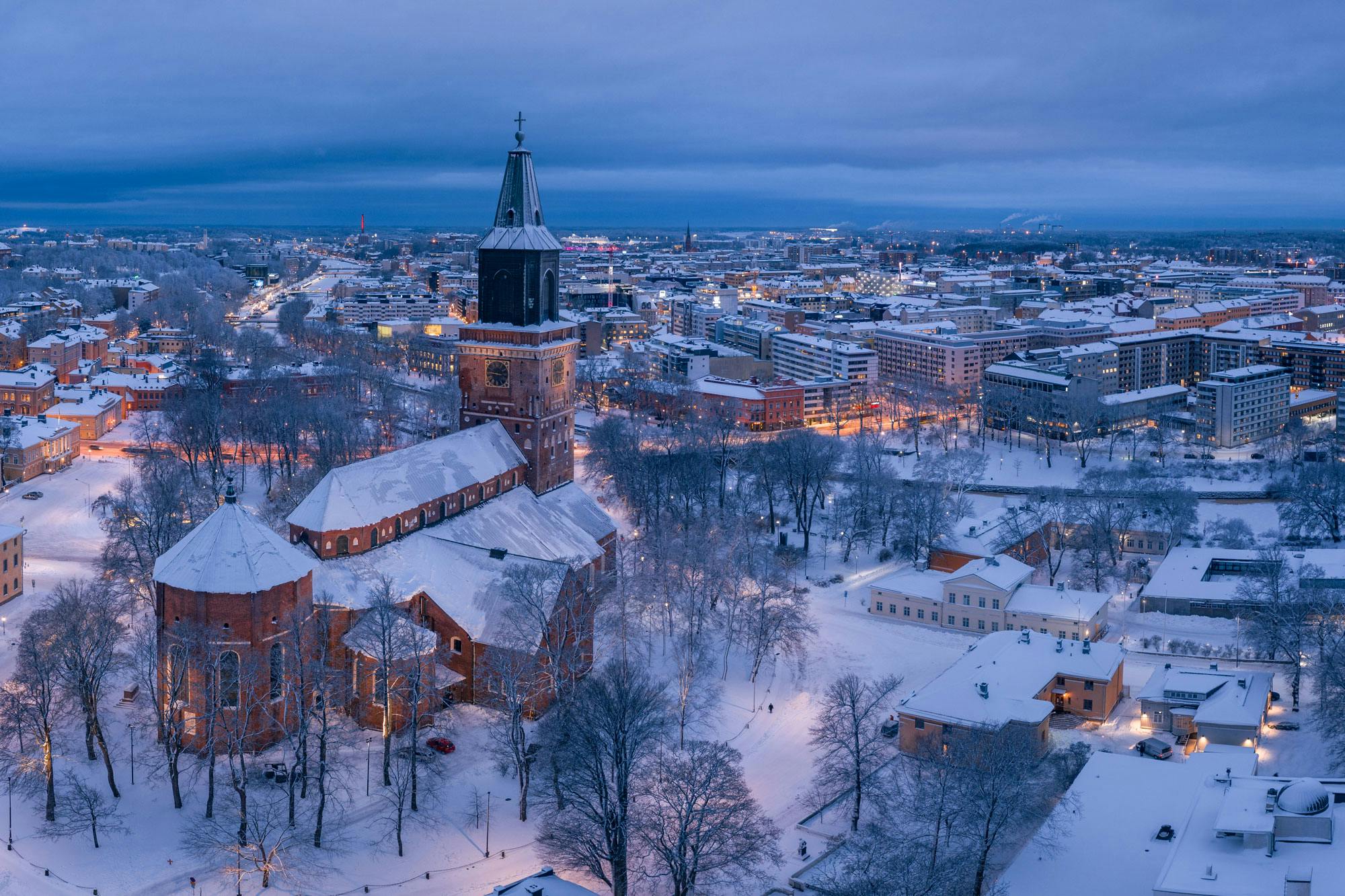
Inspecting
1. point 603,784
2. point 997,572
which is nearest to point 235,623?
point 603,784

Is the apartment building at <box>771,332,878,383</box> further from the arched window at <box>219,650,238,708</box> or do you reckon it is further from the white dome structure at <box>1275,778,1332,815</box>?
the white dome structure at <box>1275,778,1332,815</box>

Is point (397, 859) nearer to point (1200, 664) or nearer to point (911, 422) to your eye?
point (1200, 664)

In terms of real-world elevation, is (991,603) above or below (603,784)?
below

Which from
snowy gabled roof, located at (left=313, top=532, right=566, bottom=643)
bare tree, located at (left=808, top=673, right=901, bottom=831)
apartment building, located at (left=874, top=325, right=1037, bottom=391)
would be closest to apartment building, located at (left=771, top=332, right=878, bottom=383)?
apartment building, located at (left=874, top=325, right=1037, bottom=391)

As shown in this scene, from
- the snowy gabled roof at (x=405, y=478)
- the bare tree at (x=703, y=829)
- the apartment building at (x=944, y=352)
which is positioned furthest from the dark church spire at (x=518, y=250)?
the apartment building at (x=944, y=352)

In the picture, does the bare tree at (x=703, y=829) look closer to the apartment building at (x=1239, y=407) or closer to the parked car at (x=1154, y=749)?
the parked car at (x=1154, y=749)

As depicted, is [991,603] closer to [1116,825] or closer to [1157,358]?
[1116,825]
